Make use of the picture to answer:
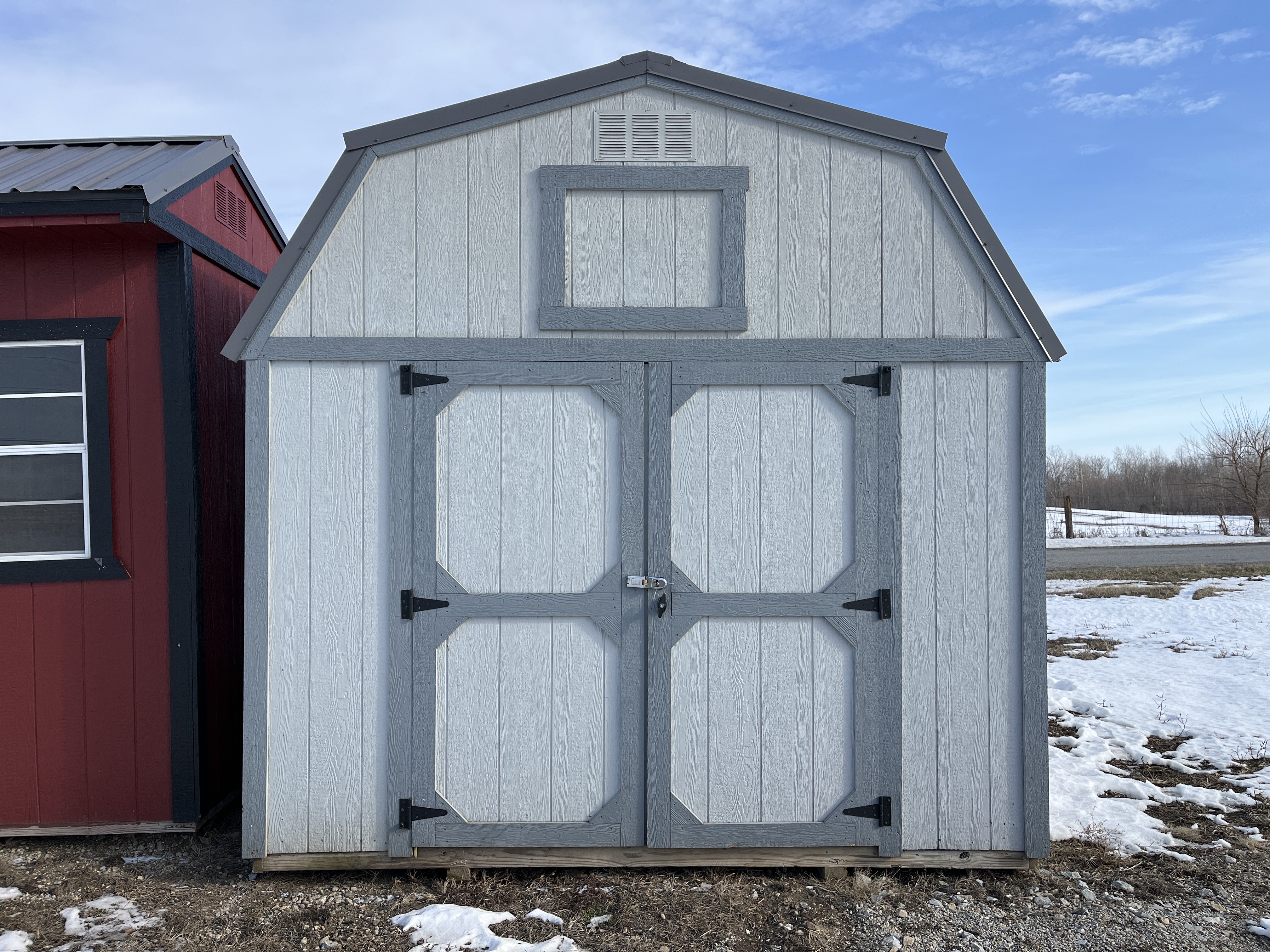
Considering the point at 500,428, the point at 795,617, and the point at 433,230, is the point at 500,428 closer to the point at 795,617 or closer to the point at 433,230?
the point at 433,230

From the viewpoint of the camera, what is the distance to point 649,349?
11.1 feet

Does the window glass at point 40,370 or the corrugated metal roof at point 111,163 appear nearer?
the corrugated metal roof at point 111,163

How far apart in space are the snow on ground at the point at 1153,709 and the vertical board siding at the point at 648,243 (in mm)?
2659

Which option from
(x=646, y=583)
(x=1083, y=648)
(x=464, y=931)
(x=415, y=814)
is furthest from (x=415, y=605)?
(x=1083, y=648)

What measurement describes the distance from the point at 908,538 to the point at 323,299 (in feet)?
9.34

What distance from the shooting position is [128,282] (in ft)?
12.5

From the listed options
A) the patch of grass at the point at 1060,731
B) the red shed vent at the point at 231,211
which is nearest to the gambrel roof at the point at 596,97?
the red shed vent at the point at 231,211

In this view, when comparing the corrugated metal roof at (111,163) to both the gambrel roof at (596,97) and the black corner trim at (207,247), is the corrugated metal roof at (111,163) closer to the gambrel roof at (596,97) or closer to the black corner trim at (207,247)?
the black corner trim at (207,247)

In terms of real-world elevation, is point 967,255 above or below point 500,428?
above

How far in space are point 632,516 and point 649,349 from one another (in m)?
0.75

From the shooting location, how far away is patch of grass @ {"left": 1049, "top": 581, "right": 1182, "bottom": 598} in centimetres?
1088

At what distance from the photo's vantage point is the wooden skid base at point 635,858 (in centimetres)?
335

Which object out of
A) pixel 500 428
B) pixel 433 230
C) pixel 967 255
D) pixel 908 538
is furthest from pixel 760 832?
pixel 433 230

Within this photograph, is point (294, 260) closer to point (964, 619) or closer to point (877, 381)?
point (877, 381)
